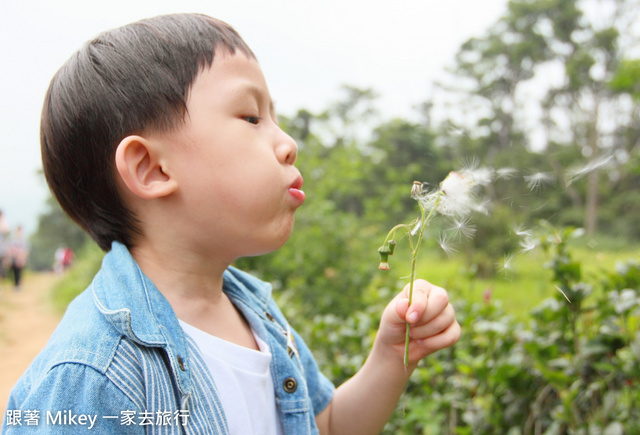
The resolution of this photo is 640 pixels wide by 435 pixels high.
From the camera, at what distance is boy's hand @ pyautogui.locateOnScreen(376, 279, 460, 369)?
1.03 metres

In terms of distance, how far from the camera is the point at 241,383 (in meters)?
1.13

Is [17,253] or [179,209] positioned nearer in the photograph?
[179,209]

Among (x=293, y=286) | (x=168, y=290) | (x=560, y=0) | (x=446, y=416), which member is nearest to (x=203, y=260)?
(x=168, y=290)

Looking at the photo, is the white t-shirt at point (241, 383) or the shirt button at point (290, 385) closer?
the white t-shirt at point (241, 383)

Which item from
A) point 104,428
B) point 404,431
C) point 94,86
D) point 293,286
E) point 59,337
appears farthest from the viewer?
point 293,286

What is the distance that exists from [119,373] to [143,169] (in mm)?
431

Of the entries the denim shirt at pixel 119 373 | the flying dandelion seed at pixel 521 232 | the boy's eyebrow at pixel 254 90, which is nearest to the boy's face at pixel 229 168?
the boy's eyebrow at pixel 254 90

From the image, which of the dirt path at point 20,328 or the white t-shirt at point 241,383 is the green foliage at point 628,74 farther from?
the dirt path at point 20,328

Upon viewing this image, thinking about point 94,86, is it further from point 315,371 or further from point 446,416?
point 446,416

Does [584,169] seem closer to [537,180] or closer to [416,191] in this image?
[537,180]

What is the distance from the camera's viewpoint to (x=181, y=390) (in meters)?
0.95

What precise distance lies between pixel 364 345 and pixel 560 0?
616 inches

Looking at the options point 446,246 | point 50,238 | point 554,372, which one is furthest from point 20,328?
point 50,238

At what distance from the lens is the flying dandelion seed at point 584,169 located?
3.18 feet
